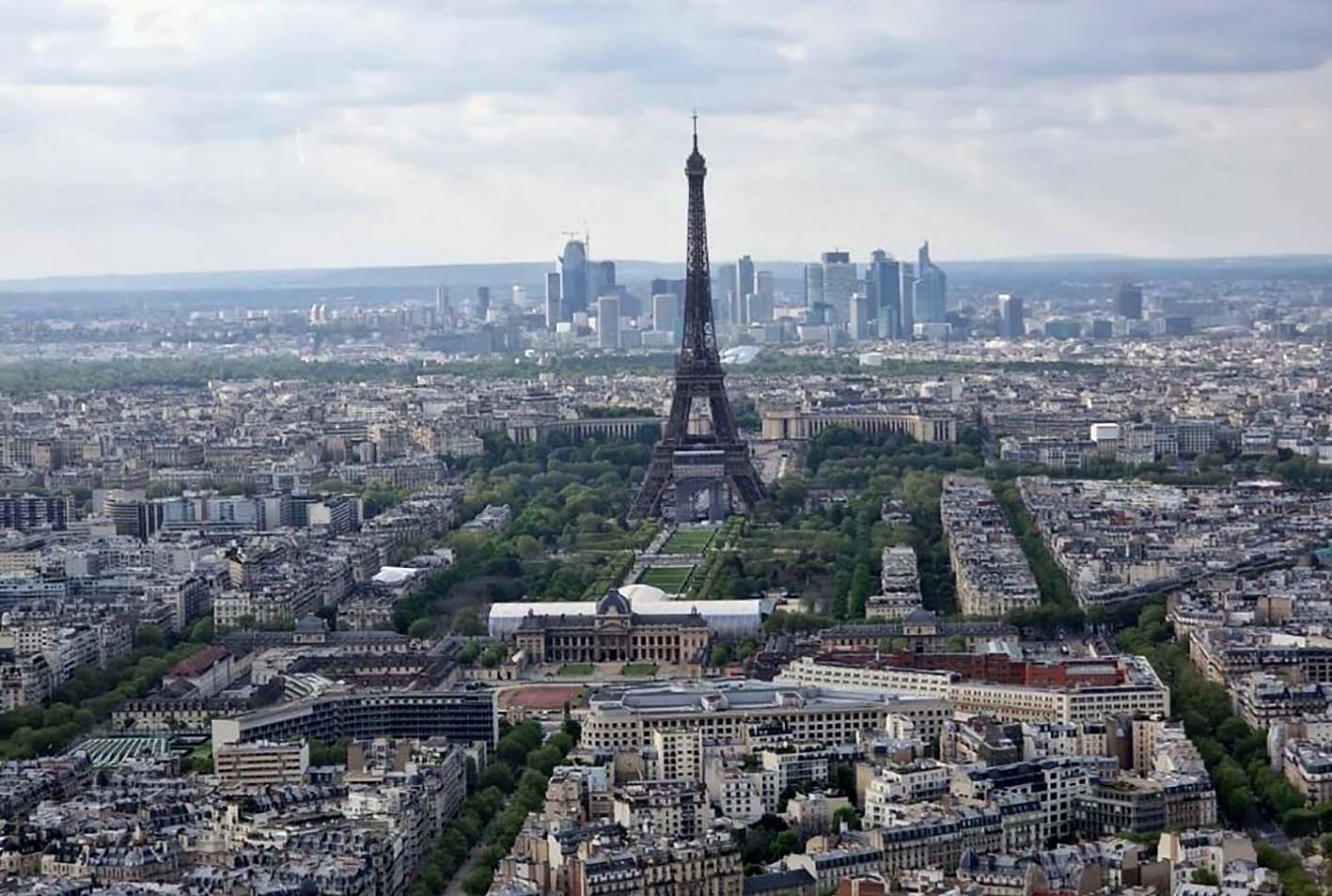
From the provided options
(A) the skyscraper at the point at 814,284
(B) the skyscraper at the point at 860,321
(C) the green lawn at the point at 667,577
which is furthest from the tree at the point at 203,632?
(A) the skyscraper at the point at 814,284

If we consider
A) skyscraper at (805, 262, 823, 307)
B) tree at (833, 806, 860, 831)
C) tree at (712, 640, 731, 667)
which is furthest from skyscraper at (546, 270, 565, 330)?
tree at (833, 806, 860, 831)

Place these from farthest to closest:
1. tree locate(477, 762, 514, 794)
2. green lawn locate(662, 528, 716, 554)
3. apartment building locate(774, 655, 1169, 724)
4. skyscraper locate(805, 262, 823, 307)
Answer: skyscraper locate(805, 262, 823, 307), green lawn locate(662, 528, 716, 554), apartment building locate(774, 655, 1169, 724), tree locate(477, 762, 514, 794)

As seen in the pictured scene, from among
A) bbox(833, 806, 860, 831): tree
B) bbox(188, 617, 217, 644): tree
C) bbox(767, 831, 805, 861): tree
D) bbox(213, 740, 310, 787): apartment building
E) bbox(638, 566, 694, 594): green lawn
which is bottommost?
bbox(638, 566, 694, 594): green lawn

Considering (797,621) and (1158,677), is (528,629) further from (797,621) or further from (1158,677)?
(1158,677)

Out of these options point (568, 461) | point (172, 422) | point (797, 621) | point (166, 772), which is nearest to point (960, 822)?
point (166, 772)

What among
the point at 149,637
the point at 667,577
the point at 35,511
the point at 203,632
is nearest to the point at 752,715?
the point at 149,637

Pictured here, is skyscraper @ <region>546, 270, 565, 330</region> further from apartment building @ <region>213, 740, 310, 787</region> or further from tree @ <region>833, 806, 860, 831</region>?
tree @ <region>833, 806, 860, 831</region>

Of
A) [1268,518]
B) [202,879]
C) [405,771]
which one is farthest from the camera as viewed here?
[1268,518]
